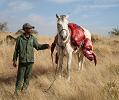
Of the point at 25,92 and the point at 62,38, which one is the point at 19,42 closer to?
the point at 25,92

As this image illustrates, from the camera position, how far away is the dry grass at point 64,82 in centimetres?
904

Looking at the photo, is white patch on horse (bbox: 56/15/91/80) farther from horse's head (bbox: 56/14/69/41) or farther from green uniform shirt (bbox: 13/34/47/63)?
green uniform shirt (bbox: 13/34/47/63)

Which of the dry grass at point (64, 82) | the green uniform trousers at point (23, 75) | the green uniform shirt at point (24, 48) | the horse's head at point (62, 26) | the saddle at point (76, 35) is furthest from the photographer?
the saddle at point (76, 35)

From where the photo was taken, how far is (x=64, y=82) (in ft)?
35.9

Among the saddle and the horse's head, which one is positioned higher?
A: the horse's head

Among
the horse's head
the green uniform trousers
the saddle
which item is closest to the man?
the green uniform trousers

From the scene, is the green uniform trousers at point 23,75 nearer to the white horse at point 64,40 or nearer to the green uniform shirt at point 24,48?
the green uniform shirt at point 24,48

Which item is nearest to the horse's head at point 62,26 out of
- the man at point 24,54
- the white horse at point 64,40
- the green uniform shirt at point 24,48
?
the white horse at point 64,40

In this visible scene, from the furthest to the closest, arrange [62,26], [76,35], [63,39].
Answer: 1. [76,35]
2. [63,39]
3. [62,26]

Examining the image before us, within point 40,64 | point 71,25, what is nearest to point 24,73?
point 71,25

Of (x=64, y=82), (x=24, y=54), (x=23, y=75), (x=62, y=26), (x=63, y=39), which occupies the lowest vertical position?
(x=64, y=82)

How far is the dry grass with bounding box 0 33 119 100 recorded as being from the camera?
9.04m

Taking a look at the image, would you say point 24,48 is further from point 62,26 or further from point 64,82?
point 62,26

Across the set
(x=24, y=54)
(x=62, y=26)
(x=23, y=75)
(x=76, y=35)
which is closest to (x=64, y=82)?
(x=23, y=75)
